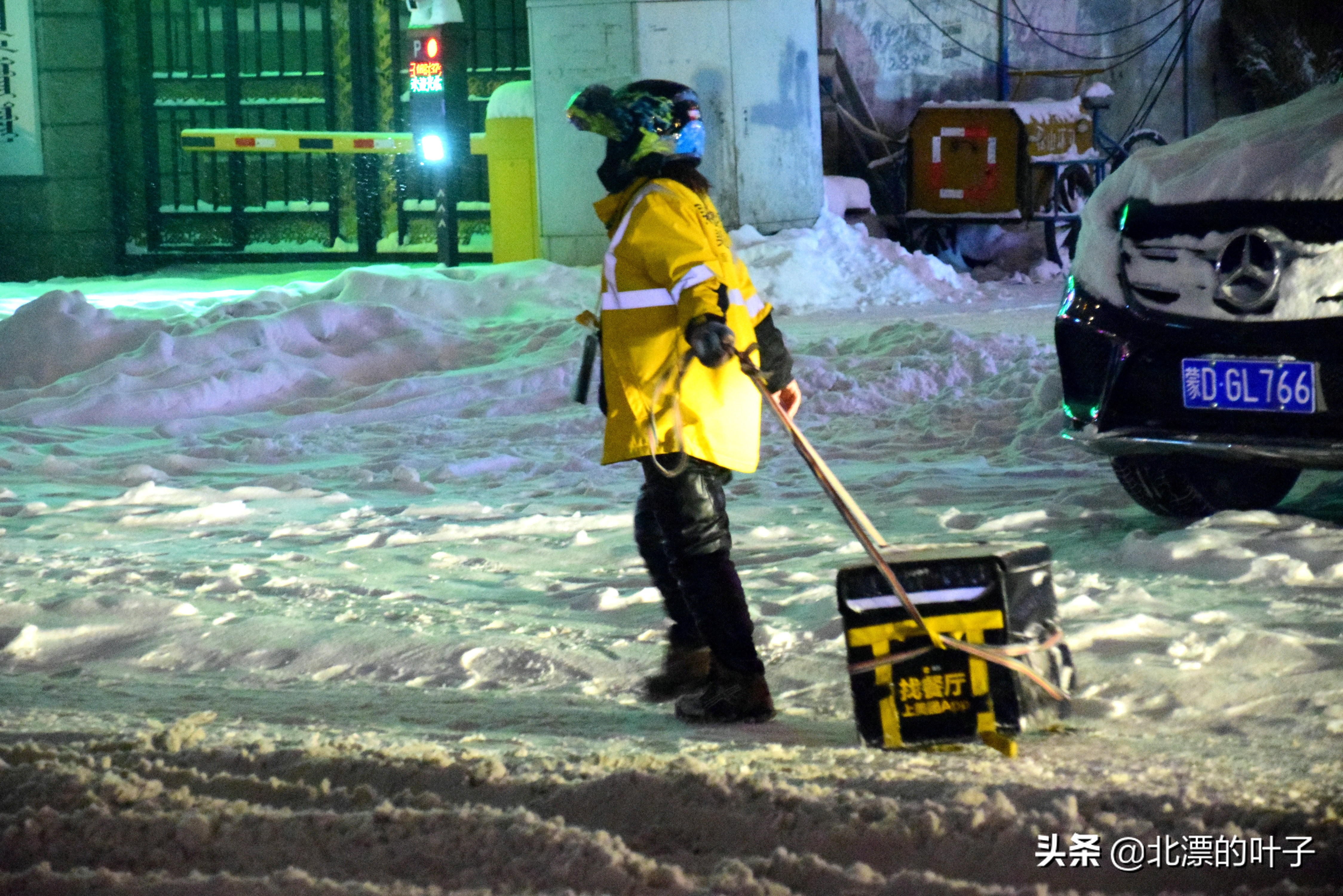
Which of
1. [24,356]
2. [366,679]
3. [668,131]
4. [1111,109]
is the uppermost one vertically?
[1111,109]

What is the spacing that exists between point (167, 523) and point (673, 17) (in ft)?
28.6

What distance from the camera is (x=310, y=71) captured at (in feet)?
56.0

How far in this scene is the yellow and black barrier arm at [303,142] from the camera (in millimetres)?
14734

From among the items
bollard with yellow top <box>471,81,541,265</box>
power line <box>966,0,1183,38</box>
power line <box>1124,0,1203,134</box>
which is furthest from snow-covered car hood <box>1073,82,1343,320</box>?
power line <box>1124,0,1203,134</box>

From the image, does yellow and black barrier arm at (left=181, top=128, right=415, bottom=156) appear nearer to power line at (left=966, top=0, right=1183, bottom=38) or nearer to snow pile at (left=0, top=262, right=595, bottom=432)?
snow pile at (left=0, top=262, right=595, bottom=432)

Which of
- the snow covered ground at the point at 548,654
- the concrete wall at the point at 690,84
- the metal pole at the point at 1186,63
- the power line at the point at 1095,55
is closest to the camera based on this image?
the snow covered ground at the point at 548,654

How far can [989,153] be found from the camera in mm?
15109

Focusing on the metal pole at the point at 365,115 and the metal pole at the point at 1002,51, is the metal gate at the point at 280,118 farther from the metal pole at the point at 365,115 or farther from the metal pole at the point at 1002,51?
the metal pole at the point at 1002,51

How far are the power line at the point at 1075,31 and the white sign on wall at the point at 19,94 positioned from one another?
33.7 feet

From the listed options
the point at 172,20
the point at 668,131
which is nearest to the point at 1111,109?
the point at 172,20

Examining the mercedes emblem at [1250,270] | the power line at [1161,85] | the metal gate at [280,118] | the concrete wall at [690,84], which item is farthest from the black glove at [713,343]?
the power line at [1161,85]

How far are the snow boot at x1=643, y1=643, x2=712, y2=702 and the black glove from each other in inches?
35.2

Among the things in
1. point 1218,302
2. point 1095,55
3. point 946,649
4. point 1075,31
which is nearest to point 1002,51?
point 1075,31

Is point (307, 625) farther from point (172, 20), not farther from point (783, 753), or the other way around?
point (172, 20)
